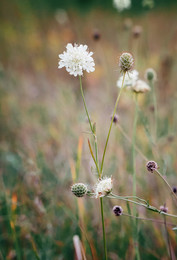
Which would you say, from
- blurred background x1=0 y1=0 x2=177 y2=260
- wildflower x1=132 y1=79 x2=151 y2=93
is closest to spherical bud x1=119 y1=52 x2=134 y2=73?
blurred background x1=0 y1=0 x2=177 y2=260

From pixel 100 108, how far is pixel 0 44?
2.17 m

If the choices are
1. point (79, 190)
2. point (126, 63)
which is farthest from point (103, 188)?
point (126, 63)

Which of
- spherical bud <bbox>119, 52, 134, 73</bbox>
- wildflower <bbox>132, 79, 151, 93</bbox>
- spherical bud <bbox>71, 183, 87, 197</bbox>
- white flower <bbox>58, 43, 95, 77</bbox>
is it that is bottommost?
spherical bud <bbox>71, 183, 87, 197</bbox>

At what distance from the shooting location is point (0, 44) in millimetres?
3838

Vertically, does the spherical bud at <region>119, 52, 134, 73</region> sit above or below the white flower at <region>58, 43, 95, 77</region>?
below

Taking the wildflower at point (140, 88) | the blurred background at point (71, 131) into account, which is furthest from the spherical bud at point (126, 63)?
the wildflower at point (140, 88)

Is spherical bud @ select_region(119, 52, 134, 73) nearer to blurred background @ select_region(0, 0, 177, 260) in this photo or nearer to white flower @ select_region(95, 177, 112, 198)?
blurred background @ select_region(0, 0, 177, 260)

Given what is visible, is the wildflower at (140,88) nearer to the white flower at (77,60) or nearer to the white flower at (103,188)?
the white flower at (77,60)

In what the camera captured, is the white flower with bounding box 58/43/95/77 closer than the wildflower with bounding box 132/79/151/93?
Yes

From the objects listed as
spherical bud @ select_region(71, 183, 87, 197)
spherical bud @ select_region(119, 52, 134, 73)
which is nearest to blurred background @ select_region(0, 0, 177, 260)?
spherical bud @ select_region(119, 52, 134, 73)

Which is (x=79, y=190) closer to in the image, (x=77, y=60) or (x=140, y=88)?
(x=77, y=60)

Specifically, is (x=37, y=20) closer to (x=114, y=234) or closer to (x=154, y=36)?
(x=154, y=36)

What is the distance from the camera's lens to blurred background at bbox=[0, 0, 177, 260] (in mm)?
1167

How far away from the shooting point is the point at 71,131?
1.80m
